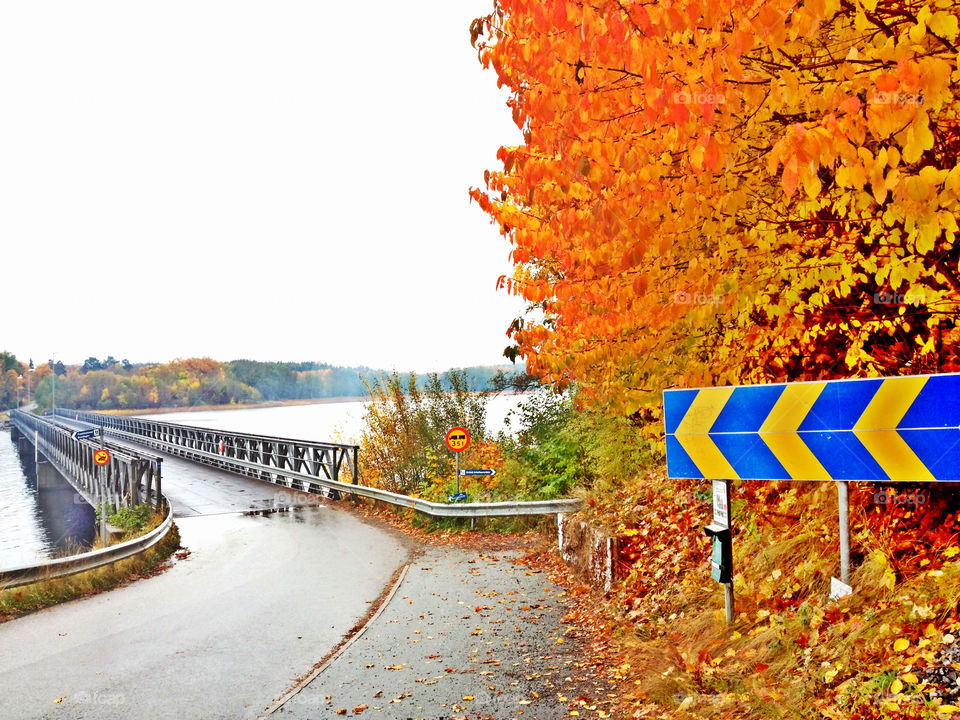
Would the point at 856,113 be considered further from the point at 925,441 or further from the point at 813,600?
the point at 813,600

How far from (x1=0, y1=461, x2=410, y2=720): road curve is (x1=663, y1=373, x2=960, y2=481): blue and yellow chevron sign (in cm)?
430

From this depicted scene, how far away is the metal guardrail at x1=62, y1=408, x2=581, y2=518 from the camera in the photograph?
1405 centimetres

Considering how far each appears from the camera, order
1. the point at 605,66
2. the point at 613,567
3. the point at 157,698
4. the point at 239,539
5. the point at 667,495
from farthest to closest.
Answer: the point at 239,539 → the point at 667,495 → the point at 613,567 → the point at 157,698 → the point at 605,66

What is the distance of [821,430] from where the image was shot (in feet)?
15.3

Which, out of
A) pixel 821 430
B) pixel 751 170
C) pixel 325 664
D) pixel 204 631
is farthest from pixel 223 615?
pixel 751 170

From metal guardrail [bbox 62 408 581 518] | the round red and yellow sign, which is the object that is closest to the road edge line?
metal guardrail [bbox 62 408 581 518]

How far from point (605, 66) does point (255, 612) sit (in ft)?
26.2

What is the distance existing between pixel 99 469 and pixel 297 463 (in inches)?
539

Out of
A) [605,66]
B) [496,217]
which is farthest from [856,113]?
[496,217]

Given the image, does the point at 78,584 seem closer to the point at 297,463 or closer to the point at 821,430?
the point at 821,430

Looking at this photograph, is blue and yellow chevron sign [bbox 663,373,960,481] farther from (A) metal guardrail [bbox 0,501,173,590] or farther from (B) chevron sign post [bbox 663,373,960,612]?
(A) metal guardrail [bbox 0,501,173,590]

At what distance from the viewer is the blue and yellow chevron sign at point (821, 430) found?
4.17 metres

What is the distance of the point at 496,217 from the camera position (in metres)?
8.58

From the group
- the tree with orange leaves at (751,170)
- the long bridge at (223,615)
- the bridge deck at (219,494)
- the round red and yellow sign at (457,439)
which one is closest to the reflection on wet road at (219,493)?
the bridge deck at (219,494)
